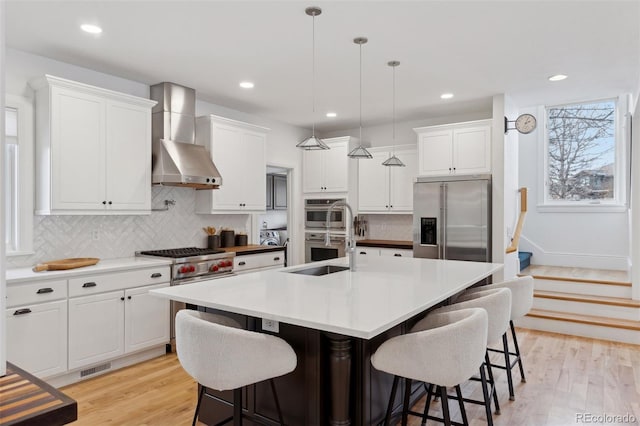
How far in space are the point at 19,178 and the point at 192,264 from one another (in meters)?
1.64

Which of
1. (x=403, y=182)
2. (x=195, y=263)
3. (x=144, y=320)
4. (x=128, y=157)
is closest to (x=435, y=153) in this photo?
(x=403, y=182)

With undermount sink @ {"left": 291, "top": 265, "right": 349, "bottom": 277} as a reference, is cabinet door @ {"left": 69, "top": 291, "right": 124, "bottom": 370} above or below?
below

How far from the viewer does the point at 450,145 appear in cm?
541

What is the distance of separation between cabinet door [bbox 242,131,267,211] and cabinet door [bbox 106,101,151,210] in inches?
47.7

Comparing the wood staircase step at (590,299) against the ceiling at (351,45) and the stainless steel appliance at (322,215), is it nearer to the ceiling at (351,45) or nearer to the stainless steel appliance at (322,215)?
the ceiling at (351,45)

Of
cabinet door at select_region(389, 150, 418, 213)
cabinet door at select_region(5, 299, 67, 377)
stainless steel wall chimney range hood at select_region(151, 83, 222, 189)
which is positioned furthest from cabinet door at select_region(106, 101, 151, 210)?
cabinet door at select_region(389, 150, 418, 213)

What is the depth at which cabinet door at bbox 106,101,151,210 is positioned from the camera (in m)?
3.84

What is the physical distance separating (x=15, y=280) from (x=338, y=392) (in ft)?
8.14

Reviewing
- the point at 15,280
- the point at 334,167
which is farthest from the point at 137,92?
the point at 334,167

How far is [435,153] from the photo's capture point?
5.54 meters

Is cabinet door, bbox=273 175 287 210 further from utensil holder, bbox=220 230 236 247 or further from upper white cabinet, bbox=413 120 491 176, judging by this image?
upper white cabinet, bbox=413 120 491 176

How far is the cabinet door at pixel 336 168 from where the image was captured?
626 centimetres

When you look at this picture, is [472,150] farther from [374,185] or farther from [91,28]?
[91,28]

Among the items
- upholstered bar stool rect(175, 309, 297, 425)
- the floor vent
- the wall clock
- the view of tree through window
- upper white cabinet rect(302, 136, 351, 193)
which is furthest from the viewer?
the view of tree through window
